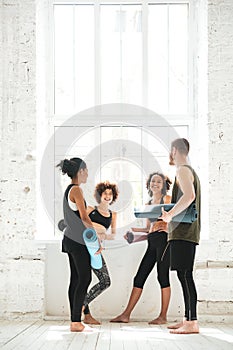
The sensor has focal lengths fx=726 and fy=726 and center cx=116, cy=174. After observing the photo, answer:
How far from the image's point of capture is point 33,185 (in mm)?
6355

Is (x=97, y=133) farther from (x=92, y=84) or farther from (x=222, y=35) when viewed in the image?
(x=222, y=35)

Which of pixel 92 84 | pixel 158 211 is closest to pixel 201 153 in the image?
pixel 158 211

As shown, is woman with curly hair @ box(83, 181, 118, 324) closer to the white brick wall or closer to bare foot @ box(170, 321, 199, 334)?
the white brick wall

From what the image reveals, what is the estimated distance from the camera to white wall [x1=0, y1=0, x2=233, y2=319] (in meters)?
6.28

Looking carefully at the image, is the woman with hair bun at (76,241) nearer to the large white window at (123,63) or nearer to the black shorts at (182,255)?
the black shorts at (182,255)

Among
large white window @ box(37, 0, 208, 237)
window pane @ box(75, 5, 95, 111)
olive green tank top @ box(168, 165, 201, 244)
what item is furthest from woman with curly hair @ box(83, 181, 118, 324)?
olive green tank top @ box(168, 165, 201, 244)

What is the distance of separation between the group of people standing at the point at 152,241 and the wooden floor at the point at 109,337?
0.16 metres

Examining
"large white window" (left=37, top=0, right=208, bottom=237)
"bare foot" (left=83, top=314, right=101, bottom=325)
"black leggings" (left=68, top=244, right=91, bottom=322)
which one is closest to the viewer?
"black leggings" (left=68, top=244, right=91, bottom=322)

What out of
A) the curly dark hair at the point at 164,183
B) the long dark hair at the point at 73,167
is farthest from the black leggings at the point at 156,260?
the long dark hair at the point at 73,167

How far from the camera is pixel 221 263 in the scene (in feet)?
20.6

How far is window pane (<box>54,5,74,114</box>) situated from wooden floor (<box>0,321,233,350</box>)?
2.03 meters

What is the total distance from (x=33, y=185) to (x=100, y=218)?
25.7 inches

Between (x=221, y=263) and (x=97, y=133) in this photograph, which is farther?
(x=97, y=133)

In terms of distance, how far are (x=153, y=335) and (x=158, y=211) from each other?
118cm
